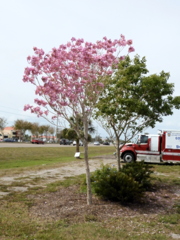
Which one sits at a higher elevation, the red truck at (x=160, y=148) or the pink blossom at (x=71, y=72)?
the pink blossom at (x=71, y=72)

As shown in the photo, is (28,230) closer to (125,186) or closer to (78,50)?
(125,186)

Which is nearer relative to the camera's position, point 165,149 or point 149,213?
point 149,213

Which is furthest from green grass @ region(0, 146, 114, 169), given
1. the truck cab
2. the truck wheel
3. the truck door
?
the truck door

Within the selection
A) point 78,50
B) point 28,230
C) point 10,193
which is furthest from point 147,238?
point 10,193

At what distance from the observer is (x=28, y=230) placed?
15.5 feet

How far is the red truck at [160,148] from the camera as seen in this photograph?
20484mm

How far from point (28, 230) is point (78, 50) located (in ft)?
13.0

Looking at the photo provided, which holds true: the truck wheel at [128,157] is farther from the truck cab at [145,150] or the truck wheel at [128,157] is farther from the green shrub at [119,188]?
the green shrub at [119,188]

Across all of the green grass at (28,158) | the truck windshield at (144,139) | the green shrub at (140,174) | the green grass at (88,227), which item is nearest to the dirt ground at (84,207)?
the green grass at (88,227)

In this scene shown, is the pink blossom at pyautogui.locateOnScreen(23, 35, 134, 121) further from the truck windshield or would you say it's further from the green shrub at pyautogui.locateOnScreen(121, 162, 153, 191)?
the truck windshield

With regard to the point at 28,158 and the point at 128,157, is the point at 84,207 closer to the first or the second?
the point at 128,157

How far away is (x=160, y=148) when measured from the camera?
2064 cm

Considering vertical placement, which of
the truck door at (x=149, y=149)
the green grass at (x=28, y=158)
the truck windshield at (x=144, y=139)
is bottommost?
the green grass at (x=28, y=158)

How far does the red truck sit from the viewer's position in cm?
2048
